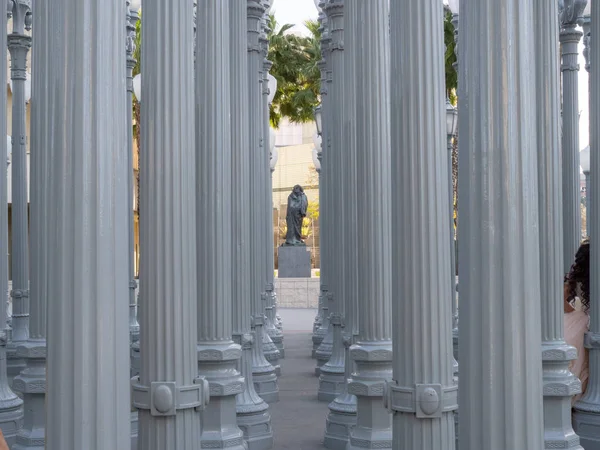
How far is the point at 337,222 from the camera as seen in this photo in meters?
13.8

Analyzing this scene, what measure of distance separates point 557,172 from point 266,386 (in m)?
6.35

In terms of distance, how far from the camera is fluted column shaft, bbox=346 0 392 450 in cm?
829

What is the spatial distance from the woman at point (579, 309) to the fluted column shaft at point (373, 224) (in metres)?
1.98

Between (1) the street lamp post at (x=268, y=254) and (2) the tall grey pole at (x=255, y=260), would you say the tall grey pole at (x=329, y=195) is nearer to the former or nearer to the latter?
(1) the street lamp post at (x=268, y=254)

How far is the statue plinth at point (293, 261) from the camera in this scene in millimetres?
32938

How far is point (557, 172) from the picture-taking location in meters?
7.74

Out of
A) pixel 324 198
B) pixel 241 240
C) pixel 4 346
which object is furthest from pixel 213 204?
pixel 324 198

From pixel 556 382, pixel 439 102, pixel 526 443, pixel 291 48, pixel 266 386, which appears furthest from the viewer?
pixel 291 48

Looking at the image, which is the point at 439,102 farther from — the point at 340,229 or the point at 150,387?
the point at 340,229

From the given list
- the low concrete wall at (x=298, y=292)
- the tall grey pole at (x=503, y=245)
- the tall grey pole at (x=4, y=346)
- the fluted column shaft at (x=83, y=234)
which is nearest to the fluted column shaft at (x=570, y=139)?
the tall grey pole at (x=4, y=346)

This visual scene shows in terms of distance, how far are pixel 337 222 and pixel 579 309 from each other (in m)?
5.10

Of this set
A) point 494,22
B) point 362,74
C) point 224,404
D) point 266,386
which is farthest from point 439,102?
point 266,386

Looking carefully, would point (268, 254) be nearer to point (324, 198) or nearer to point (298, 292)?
point (324, 198)

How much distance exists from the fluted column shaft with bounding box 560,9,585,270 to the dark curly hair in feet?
9.76
